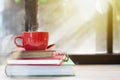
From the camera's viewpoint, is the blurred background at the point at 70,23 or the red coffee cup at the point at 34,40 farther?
the blurred background at the point at 70,23

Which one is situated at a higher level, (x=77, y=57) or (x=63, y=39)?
(x=63, y=39)

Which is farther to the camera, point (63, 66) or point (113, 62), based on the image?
point (113, 62)

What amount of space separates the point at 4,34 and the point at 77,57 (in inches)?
18.7

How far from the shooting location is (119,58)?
156 cm

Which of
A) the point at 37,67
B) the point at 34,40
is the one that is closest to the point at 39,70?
the point at 37,67

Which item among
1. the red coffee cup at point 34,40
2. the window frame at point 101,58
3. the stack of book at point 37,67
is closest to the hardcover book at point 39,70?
the stack of book at point 37,67

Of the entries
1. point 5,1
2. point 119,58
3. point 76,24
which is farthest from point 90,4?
point 5,1

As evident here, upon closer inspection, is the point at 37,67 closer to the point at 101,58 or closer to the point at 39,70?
the point at 39,70

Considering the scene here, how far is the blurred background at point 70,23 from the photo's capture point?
1.58 meters

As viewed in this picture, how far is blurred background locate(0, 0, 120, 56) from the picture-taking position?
5.19 feet

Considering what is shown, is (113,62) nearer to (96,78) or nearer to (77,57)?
(77,57)

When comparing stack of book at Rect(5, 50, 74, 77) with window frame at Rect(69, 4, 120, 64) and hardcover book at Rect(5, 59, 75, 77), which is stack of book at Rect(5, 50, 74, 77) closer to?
hardcover book at Rect(5, 59, 75, 77)

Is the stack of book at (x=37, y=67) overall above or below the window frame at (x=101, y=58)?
above

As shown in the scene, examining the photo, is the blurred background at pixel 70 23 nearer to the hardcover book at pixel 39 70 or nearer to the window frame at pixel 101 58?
the window frame at pixel 101 58
